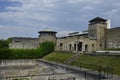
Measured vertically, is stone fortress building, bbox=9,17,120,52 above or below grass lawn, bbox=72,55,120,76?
above

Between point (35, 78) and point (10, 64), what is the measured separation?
52.3 feet

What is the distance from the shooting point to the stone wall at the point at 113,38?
Answer: 1569 inches

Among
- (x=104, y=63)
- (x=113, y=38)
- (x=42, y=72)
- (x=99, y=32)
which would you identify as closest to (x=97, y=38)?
(x=99, y=32)

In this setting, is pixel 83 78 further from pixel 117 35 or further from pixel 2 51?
pixel 2 51

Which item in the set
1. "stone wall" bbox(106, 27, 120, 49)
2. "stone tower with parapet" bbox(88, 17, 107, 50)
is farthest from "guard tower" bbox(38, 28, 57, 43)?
"stone wall" bbox(106, 27, 120, 49)

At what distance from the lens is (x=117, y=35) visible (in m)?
40.0

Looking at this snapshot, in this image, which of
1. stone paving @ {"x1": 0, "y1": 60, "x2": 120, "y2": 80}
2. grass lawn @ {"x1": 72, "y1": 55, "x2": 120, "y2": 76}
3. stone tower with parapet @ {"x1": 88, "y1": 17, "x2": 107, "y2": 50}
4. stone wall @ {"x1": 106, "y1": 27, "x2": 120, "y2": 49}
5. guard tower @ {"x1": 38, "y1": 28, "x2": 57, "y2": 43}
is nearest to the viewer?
stone paving @ {"x1": 0, "y1": 60, "x2": 120, "y2": 80}

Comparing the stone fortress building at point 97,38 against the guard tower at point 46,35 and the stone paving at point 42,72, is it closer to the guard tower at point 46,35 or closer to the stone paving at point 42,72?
the guard tower at point 46,35

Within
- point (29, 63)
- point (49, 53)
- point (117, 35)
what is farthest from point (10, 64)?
point (117, 35)

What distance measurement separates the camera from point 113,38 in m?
41.1

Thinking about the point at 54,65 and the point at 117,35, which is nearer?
the point at 54,65

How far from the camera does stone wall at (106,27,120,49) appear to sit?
39844mm

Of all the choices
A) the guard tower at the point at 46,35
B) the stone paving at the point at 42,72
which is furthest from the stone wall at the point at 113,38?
the guard tower at the point at 46,35

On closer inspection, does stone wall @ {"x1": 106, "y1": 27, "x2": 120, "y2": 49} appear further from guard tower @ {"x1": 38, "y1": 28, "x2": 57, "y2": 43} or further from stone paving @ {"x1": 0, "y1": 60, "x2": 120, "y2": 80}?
guard tower @ {"x1": 38, "y1": 28, "x2": 57, "y2": 43}
